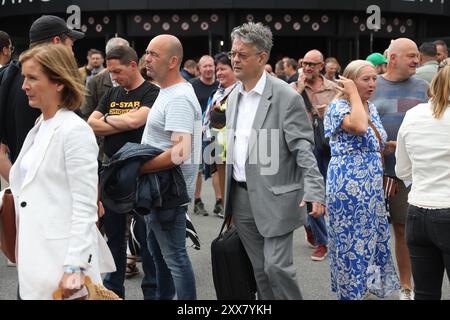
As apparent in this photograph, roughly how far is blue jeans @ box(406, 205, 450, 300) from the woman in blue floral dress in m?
1.04

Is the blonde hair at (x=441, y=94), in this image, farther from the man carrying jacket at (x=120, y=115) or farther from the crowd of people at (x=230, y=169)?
the man carrying jacket at (x=120, y=115)

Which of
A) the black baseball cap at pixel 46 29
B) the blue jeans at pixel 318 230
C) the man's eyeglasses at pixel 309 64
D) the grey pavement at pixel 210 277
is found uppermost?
the black baseball cap at pixel 46 29

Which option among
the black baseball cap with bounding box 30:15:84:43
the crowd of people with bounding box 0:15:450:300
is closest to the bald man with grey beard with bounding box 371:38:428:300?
the crowd of people with bounding box 0:15:450:300

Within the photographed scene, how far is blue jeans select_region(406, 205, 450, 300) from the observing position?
4.12 metres

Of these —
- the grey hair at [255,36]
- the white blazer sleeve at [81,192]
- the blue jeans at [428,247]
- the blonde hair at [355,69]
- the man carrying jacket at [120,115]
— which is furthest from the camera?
the blonde hair at [355,69]

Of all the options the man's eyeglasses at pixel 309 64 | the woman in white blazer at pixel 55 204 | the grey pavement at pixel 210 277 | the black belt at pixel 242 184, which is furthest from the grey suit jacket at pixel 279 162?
the man's eyeglasses at pixel 309 64

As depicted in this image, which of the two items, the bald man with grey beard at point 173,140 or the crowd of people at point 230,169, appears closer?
the crowd of people at point 230,169

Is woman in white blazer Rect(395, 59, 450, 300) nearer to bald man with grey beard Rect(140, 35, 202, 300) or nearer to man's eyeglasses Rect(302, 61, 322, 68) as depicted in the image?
bald man with grey beard Rect(140, 35, 202, 300)

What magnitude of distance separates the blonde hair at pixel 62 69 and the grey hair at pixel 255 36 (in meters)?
1.36

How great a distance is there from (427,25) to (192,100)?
1068 inches

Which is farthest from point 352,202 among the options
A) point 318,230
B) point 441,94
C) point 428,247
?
point 318,230

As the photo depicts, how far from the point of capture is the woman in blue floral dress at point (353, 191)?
5352mm

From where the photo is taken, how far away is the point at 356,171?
5348 millimetres
